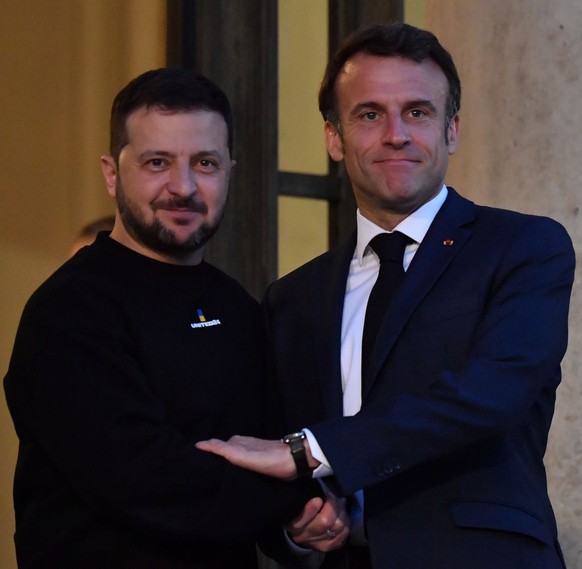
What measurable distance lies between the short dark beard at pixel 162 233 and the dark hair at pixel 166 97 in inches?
A: 6.0

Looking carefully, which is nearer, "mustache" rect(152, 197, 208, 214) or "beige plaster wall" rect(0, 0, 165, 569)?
"mustache" rect(152, 197, 208, 214)

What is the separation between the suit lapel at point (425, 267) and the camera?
3.14 metres

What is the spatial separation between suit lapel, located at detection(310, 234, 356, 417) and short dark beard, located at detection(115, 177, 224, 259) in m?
0.35

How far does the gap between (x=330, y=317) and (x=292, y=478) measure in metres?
0.48

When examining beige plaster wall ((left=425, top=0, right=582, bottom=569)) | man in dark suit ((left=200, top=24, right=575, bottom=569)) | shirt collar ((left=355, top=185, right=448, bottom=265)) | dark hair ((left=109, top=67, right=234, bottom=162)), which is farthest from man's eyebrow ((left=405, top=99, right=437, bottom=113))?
beige plaster wall ((left=425, top=0, right=582, bottom=569))

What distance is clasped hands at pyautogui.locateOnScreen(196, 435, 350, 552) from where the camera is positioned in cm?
302

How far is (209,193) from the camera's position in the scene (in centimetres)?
326

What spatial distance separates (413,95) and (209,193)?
0.55 metres

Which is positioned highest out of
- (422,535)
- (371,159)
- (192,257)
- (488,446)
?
(371,159)

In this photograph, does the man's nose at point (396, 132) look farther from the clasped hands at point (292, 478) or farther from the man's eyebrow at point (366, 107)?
the clasped hands at point (292, 478)

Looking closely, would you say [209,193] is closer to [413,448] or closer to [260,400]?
[260,400]

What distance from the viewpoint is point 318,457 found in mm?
2990

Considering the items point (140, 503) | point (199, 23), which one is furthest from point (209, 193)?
point (199, 23)

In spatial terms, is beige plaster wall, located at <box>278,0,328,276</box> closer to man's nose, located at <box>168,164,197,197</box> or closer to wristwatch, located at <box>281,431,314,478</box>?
man's nose, located at <box>168,164,197,197</box>
